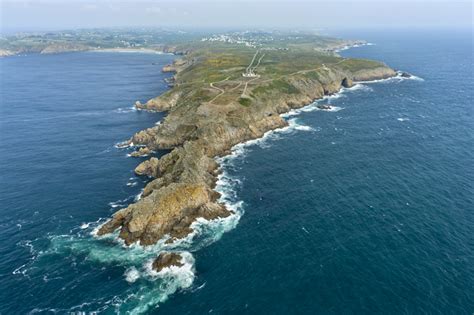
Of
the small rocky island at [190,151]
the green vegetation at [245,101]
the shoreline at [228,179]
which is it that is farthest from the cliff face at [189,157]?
the shoreline at [228,179]

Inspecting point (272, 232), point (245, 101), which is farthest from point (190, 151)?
point (245, 101)

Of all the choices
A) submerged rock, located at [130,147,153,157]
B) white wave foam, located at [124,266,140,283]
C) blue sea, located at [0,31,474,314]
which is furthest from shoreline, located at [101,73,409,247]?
white wave foam, located at [124,266,140,283]

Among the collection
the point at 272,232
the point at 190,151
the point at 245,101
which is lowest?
the point at 272,232

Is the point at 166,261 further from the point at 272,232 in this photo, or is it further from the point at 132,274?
the point at 272,232

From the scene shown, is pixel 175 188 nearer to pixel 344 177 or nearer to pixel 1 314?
pixel 1 314

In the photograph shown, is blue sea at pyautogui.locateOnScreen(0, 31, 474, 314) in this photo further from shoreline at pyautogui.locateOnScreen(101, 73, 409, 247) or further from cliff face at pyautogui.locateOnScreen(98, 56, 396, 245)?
cliff face at pyautogui.locateOnScreen(98, 56, 396, 245)

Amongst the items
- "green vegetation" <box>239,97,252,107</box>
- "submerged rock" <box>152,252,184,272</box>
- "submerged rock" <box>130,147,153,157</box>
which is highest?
"green vegetation" <box>239,97,252,107</box>
